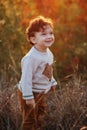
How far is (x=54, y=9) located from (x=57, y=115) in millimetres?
5478

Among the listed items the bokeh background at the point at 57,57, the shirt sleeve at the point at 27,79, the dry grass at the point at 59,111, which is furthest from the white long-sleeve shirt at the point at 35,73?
the dry grass at the point at 59,111

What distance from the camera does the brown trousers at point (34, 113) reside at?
17.2ft

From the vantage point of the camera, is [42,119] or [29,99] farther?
[42,119]

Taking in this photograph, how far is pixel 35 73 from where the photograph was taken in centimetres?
517

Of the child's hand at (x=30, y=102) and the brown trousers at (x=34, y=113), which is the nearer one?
the child's hand at (x=30, y=102)

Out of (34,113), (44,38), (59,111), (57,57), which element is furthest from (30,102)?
(57,57)

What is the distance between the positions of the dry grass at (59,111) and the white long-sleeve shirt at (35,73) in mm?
588

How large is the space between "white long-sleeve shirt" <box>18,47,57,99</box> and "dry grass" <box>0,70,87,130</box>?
588 millimetres

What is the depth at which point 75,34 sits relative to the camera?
10.7 meters

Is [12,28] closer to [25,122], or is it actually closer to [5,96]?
[5,96]

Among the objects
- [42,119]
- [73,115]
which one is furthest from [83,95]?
[42,119]

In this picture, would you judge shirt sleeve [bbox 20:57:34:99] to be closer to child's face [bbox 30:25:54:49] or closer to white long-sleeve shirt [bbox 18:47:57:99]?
white long-sleeve shirt [bbox 18:47:57:99]

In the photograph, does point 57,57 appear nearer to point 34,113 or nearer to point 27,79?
point 34,113

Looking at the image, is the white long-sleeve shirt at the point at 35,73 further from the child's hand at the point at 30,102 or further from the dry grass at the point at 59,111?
the dry grass at the point at 59,111
